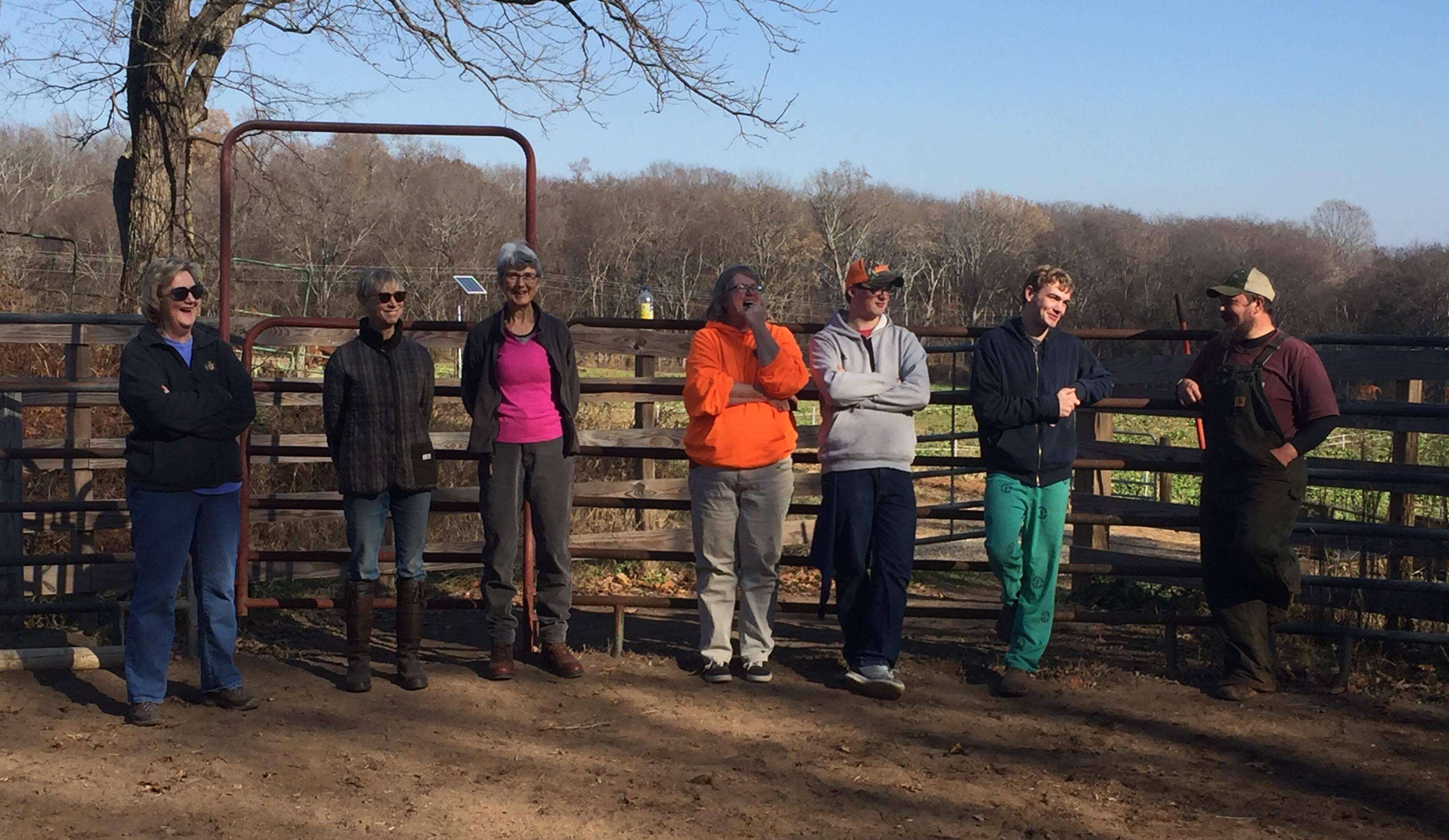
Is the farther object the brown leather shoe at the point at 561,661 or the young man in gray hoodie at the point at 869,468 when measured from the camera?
the brown leather shoe at the point at 561,661

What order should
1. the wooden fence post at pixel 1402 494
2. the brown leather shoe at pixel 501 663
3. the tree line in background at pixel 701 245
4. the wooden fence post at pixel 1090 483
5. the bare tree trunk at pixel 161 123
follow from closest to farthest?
the brown leather shoe at pixel 501 663 → the wooden fence post at pixel 1402 494 → the wooden fence post at pixel 1090 483 → the bare tree trunk at pixel 161 123 → the tree line in background at pixel 701 245

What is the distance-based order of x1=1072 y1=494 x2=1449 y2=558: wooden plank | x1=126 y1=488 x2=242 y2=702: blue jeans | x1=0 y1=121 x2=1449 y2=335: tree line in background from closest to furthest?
x1=126 y1=488 x2=242 y2=702: blue jeans → x1=1072 y1=494 x2=1449 y2=558: wooden plank → x1=0 y1=121 x2=1449 y2=335: tree line in background

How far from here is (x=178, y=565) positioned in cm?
522

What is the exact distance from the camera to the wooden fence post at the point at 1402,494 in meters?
6.65

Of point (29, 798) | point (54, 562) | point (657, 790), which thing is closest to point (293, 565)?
point (54, 562)

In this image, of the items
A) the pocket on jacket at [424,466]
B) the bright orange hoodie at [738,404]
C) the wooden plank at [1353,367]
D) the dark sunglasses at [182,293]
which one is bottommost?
the pocket on jacket at [424,466]

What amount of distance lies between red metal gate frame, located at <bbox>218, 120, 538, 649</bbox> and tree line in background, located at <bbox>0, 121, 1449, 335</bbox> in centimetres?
2023

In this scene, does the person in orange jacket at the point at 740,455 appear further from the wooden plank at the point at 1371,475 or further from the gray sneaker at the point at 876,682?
the wooden plank at the point at 1371,475

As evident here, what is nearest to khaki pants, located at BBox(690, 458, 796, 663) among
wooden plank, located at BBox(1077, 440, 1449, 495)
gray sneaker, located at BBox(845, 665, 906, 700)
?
gray sneaker, located at BBox(845, 665, 906, 700)

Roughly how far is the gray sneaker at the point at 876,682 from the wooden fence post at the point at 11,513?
4.46 metres

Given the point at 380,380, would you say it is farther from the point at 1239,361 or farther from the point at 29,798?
the point at 1239,361

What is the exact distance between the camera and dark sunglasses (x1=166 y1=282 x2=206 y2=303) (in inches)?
201

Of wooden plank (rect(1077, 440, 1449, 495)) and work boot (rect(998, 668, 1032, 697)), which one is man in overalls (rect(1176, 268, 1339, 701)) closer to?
wooden plank (rect(1077, 440, 1449, 495))

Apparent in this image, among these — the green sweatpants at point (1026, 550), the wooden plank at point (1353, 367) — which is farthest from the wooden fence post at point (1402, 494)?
the green sweatpants at point (1026, 550)
